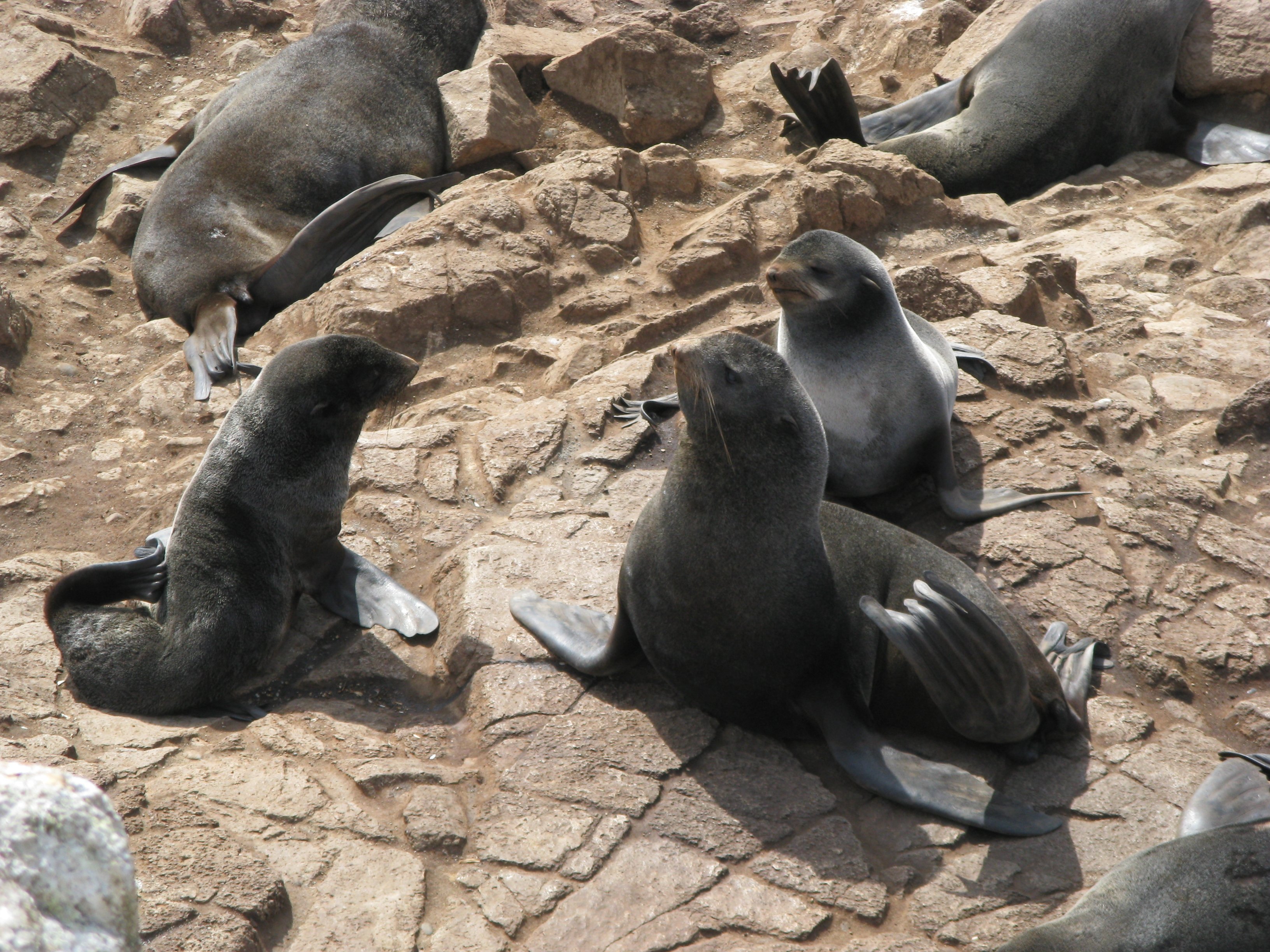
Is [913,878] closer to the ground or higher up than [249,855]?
closer to the ground

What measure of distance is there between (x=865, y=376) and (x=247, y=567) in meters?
2.44

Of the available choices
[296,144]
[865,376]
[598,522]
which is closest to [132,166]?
[296,144]

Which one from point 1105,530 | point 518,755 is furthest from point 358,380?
point 1105,530

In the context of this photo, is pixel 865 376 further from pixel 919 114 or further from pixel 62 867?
pixel 919 114

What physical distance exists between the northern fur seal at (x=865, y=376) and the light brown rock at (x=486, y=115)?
13.0 feet

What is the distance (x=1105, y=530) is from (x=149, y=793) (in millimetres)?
3315

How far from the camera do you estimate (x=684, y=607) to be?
134 inches

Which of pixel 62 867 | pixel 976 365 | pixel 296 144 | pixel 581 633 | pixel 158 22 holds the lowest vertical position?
pixel 976 365

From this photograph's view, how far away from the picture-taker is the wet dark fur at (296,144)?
7.18 metres

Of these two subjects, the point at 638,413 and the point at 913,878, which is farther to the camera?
the point at 638,413

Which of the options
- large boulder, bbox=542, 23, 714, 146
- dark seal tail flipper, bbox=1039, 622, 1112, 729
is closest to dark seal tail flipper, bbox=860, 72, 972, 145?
large boulder, bbox=542, 23, 714, 146

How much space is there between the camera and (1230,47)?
26.3 feet

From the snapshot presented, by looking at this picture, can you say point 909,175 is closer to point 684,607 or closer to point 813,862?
point 684,607

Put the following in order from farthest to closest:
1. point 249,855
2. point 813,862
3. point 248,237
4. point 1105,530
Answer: point 248,237, point 1105,530, point 813,862, point 249,855
